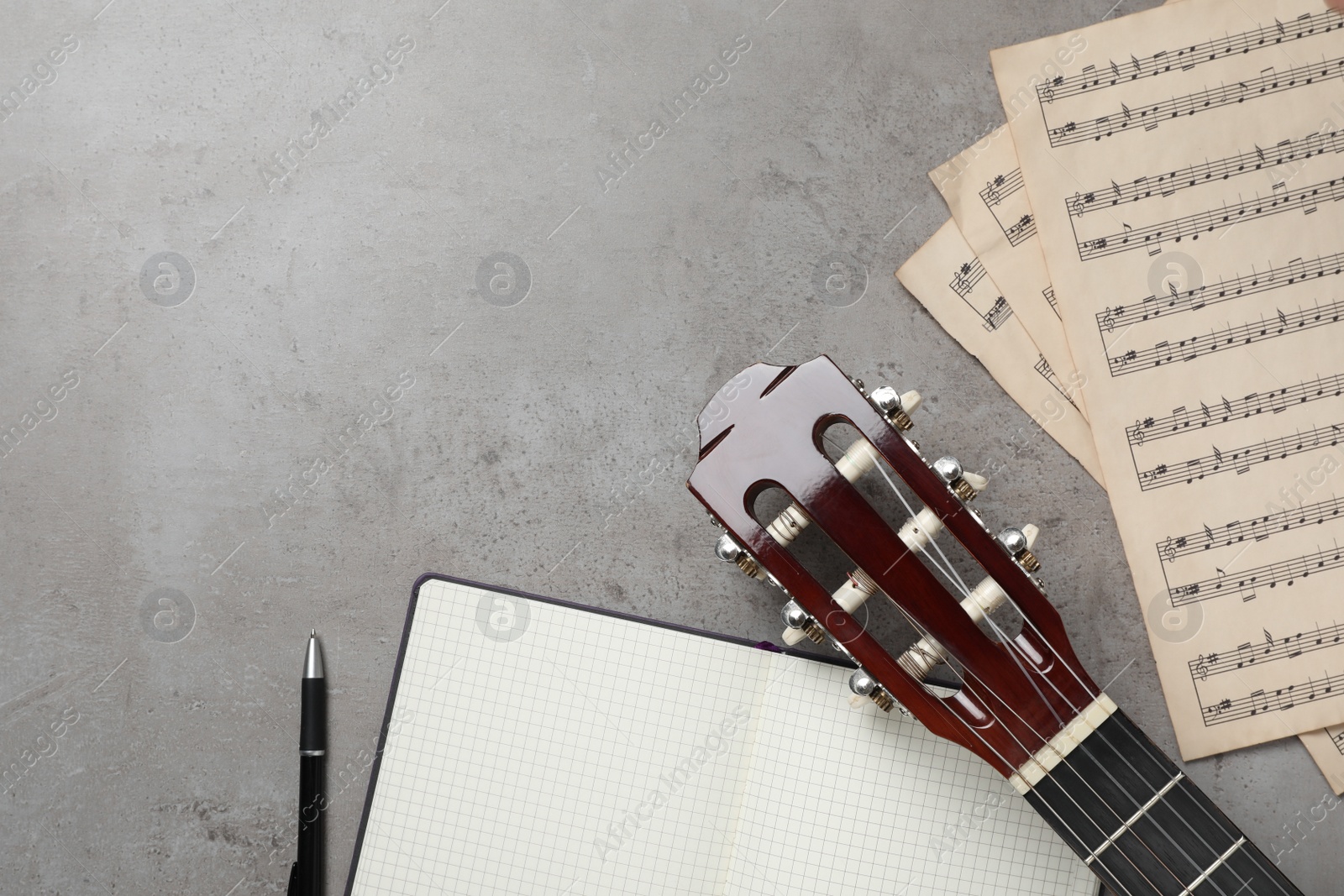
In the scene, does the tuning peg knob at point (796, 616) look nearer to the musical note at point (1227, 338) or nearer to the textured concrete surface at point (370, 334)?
the textured concrete surface at point (370, 334)

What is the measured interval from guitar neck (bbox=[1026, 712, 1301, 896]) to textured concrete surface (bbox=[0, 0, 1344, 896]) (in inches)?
17.0

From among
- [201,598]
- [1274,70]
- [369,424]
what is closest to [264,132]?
[369,424]

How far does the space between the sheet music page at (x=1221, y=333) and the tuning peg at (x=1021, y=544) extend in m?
0.48

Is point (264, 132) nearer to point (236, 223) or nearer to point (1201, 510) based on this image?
point (236, 223)

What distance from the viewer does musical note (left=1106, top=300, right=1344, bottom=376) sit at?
1709 mm

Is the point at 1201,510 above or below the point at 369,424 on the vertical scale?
below

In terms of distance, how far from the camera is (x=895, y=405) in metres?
1.34

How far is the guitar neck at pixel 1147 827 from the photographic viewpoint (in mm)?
1372

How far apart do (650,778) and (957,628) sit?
634 mm

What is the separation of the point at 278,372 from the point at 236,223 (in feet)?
1.05

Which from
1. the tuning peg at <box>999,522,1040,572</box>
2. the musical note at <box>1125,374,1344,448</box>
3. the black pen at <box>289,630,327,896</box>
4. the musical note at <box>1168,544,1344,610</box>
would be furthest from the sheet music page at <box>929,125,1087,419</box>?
the black pen at <box>289,630,327,896</box>

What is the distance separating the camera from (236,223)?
1.87 metres

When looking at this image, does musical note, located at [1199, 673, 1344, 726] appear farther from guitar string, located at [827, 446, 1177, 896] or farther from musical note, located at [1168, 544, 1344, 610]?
guitar string, located at [827, 446, 1177, 896]

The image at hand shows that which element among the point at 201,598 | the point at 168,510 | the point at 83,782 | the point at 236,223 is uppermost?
the point at 236,223
